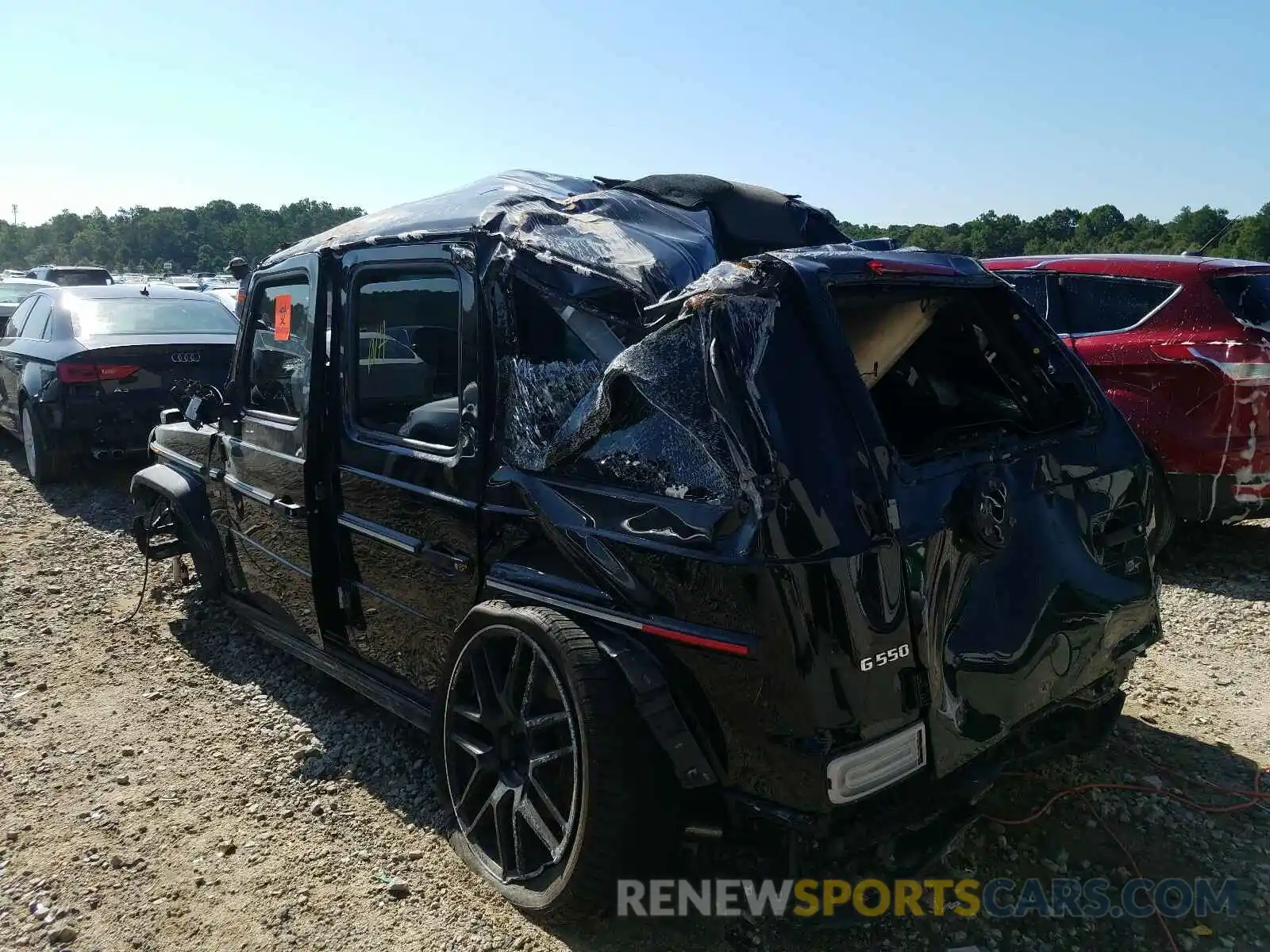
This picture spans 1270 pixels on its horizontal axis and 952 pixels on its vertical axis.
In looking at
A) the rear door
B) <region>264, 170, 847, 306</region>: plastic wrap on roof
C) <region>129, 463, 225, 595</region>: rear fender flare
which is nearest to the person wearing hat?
<region>264, 170, 847, 306</region>: plastic wrap on roof

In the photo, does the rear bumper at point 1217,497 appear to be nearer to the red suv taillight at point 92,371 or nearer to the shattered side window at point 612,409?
the shattered side window at point 612,409

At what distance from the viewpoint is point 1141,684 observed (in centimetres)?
392

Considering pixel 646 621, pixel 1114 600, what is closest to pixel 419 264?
pixel 646 621

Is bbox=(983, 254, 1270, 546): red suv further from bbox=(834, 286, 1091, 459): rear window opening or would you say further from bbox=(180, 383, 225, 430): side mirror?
bbox=(180, 383, 225, 430): side mirror

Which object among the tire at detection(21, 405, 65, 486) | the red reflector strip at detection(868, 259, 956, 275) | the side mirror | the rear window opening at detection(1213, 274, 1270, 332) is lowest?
the tire at detection(21, 405, 65, 486)

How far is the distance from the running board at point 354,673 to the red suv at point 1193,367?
4090 millimetres

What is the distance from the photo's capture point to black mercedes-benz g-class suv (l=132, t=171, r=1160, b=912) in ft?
6.90

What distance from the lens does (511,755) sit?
2666 millimetres

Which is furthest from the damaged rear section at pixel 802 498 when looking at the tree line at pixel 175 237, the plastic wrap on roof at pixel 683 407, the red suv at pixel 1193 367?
the tree line at pixel 175 237

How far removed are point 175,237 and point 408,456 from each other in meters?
84.7

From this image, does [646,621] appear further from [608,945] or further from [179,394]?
[179,394]

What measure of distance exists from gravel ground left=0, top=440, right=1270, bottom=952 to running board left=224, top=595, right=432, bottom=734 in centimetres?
27

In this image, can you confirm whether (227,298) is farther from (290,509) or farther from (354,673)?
(354,673)

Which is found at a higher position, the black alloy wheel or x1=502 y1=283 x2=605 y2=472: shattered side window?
x1=502 y1=283 x2=605 y2=472: shattered side window
